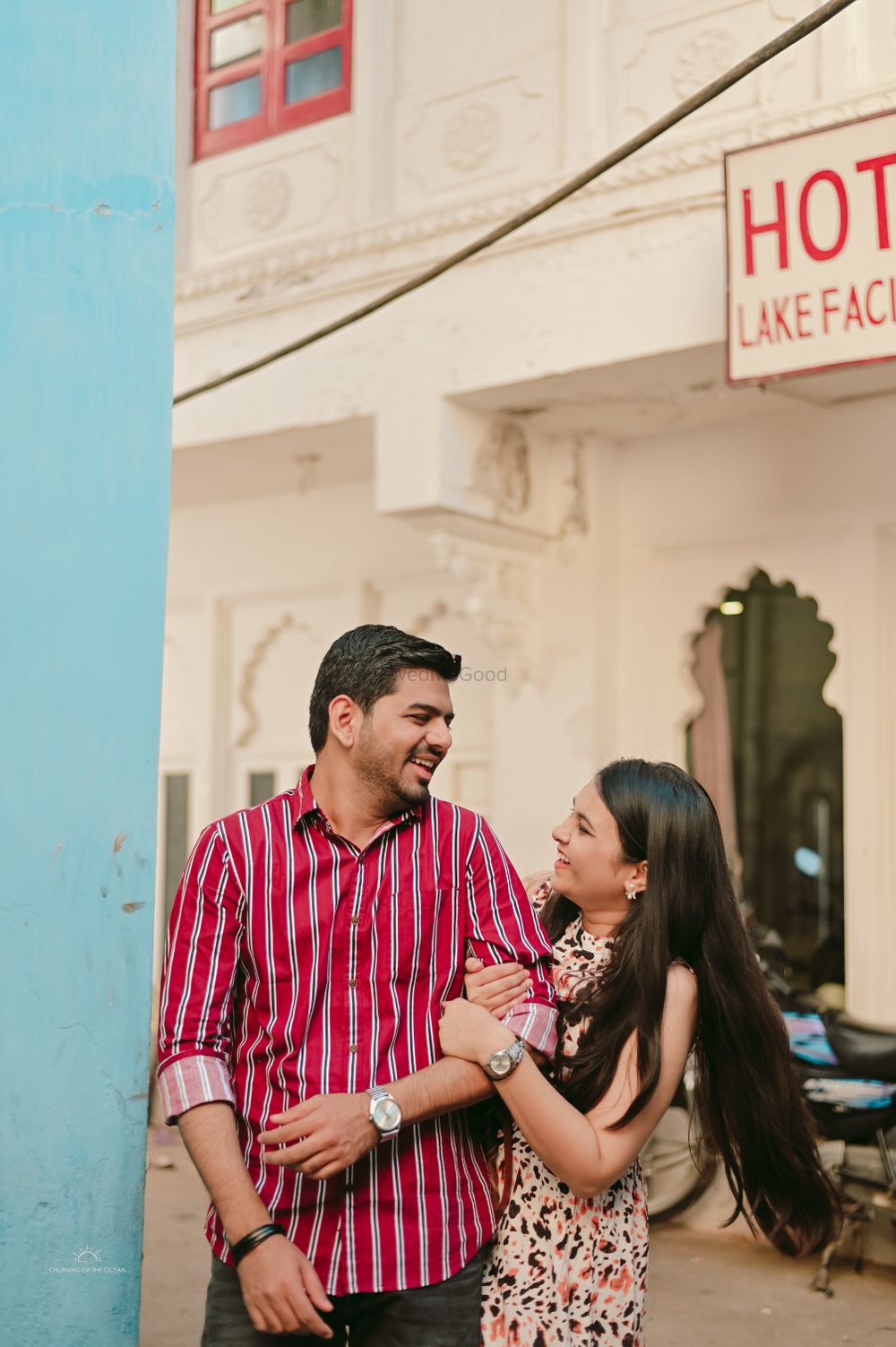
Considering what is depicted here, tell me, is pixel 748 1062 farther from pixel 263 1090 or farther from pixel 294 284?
pixel 294 284

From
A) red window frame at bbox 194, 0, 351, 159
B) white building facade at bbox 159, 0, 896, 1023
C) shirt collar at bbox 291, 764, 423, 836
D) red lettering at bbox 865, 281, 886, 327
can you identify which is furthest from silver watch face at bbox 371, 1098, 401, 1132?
red window frame at bbox 194, 0, 351, 159

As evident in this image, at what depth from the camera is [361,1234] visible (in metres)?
2.04

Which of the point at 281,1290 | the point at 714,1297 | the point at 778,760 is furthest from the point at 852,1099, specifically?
the point at 281,1290

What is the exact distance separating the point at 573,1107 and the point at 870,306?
297 centimetres

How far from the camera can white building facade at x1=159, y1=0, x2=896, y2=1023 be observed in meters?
5.18

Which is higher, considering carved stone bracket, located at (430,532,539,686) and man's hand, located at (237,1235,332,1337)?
carved stone bracket, located at (430,532,539,686)

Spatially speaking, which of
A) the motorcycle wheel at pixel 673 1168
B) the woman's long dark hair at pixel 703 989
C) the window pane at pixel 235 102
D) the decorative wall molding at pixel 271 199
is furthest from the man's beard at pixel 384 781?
the window pane at pixel 235 102

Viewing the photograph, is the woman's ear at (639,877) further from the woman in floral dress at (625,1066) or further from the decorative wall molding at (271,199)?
the decorative wall molding at (271,199)

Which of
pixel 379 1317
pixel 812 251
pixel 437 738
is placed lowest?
pixel 379 1317

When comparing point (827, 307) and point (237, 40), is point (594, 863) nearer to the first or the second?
point (827, 307)

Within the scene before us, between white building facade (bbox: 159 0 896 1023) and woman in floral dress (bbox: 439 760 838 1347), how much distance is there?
306cm

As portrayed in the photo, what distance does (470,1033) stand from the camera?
2076 mm

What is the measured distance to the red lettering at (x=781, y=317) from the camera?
4469 millimetres

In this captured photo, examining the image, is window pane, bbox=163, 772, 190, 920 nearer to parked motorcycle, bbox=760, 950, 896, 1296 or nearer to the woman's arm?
parked motorcycle, bbox=760, 950, 896, 1296
